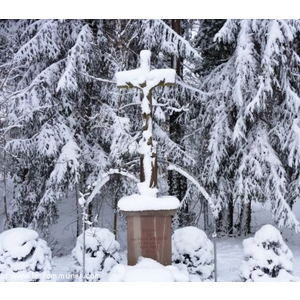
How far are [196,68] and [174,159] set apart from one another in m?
4.07

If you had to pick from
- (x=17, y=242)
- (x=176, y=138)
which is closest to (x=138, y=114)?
(x=176, y=138)

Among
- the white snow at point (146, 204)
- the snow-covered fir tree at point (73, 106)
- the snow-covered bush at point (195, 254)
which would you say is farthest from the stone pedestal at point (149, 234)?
the snow-covered fir tree at point (73, 106)

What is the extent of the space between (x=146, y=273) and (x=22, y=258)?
6.50 ft

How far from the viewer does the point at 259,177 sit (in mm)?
9016

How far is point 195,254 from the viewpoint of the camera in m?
6.67

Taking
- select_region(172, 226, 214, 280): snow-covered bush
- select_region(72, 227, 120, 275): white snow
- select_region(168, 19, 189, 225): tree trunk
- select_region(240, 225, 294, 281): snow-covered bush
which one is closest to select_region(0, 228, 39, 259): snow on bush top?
select_region(72, 227, 120, 275): white snow

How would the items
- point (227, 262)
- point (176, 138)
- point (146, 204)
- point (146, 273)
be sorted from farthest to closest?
point (176, 138)
point (227, 262)
point (146, 204)
point (146, 273)

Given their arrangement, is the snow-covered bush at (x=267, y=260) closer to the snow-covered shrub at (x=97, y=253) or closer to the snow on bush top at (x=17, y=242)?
the snow-covered shrub at (x=97, y=253)

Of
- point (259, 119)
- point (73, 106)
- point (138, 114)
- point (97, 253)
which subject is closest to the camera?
point (97, 253)

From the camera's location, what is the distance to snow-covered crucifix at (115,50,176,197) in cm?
589

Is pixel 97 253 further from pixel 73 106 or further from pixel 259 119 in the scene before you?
pixel 259 119

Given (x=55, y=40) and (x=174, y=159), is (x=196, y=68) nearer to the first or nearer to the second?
(x=174, y=159)

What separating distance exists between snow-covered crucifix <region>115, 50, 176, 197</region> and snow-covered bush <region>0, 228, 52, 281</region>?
189 cm

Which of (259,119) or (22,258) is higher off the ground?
(259,119)
